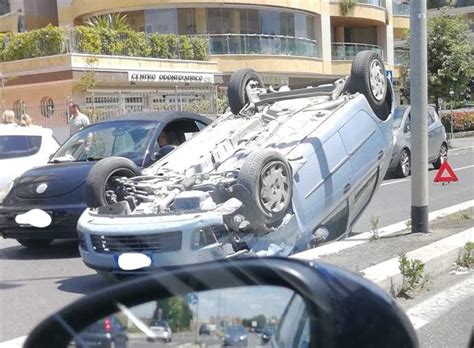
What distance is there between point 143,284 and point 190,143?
565 centimetres

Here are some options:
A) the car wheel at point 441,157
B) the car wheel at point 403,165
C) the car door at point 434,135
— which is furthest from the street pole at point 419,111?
the car wheel at point 441,157

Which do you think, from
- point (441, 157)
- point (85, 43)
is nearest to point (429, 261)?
point (441, 157)

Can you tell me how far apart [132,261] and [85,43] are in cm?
2060

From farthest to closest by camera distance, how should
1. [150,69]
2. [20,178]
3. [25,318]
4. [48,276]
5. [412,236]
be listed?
[150,69]
[20,178]
[412,236]
[48,276]
[25,318]

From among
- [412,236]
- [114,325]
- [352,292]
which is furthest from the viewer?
[412,236]

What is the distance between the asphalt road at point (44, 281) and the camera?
5754 mm

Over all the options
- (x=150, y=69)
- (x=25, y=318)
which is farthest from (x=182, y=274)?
(x=150, y=69)

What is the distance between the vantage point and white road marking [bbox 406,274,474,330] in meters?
5.59

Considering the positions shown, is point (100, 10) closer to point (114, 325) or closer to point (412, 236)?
point (412, 236)

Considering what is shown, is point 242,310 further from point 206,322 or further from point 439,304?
point 439,304

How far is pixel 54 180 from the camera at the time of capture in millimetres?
8336

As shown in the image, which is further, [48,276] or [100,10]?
[100,10]

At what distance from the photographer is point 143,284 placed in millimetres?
2219

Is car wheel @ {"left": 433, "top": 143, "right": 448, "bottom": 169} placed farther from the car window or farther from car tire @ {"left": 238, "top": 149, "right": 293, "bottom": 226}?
car tire @ {"left": 238, "top": 149, "right": 293, "bottom": 226}
